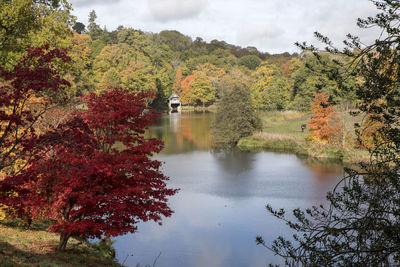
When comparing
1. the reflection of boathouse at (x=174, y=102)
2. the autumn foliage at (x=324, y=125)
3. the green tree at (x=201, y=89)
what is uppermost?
the green tree at (x=201, y=89)

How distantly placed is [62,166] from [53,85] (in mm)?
1680

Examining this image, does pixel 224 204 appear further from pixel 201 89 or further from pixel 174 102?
pixel 174 102

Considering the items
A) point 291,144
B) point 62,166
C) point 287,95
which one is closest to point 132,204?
point 62,166

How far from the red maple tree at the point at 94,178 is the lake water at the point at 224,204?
2.81m

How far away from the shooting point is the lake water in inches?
450

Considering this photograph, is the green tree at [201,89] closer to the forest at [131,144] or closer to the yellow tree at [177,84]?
the yellow tree at [177,84]

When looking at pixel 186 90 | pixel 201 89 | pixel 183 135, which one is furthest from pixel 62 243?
pixel 186 90

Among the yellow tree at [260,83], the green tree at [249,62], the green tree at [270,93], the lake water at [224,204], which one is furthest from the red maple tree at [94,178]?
the green tree at [249,62]

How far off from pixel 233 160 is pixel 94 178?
16985mm

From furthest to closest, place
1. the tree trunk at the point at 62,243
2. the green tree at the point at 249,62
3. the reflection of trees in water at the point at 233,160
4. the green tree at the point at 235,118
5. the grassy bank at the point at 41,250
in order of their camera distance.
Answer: the green tree at the point at 249,62 → the green tree at the point at 235,118 → the reflection of trees in water at the point at 233,160 → the tree trunk at the point at 62,243 → the grassy bank at the point at 41,250

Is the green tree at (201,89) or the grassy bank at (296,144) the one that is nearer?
the grassy bank at (296,144)

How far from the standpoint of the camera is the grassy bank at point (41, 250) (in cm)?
732

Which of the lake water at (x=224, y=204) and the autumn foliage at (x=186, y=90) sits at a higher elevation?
the autumn foliage at (x=186, y=90)

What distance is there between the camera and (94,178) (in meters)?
8.32
